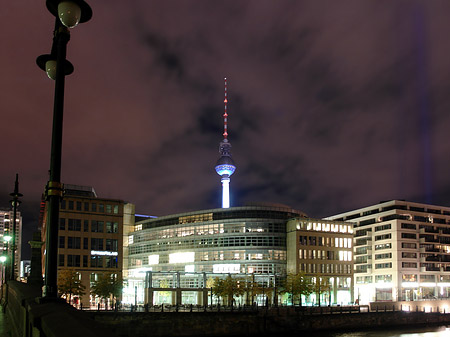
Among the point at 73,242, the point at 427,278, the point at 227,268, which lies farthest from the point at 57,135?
the point at 427,278

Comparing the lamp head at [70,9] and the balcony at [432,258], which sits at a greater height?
the lamp head at [70,9]

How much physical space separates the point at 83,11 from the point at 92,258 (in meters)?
105

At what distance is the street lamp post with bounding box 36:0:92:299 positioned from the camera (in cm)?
1317

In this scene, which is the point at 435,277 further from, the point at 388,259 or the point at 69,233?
the point at 69,233

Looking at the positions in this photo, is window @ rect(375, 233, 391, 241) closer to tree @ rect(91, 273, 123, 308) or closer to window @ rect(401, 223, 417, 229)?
window @ rect(401, 223, 417, 229)

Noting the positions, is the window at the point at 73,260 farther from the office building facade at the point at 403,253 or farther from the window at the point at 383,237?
the window at the point at 383,237

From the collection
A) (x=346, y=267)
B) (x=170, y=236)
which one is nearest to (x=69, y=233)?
(x=170, y=236)

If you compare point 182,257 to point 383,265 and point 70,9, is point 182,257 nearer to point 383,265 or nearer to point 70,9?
point 383,265

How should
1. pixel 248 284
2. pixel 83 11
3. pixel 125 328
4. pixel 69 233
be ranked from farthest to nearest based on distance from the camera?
1. pixel 69 233
2. pixel 248 284
3. pixel 125 328
4. pixel 83 11

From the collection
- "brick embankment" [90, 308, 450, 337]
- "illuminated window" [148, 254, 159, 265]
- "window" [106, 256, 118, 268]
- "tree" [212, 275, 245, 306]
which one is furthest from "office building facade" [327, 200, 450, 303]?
"window" [106, 256, 118, 268]

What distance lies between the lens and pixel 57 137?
14.2 metres

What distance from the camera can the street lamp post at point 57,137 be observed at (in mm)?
13172

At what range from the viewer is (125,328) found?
6775cm

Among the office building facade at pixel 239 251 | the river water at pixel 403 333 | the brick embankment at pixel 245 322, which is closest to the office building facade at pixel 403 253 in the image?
the office building facade at pixel 239 251
